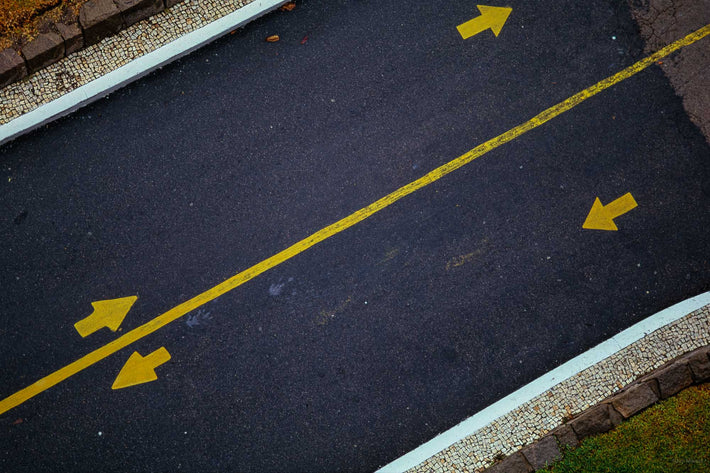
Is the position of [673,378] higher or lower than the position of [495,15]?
lower

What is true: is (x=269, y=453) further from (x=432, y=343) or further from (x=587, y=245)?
(x=587, y=245)

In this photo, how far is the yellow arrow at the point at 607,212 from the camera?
555 cm

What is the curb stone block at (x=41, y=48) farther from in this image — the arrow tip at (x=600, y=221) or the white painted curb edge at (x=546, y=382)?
the arrow tip at (x=600, y=221)

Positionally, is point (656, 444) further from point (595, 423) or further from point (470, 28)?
point (470, 28)

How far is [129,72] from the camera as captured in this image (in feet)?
18.1

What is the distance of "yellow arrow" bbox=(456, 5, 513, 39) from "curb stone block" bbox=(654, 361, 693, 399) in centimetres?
401

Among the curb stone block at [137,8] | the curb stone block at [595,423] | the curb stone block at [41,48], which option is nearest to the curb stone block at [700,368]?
the curb stone block at [595,423]

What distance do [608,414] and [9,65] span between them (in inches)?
282

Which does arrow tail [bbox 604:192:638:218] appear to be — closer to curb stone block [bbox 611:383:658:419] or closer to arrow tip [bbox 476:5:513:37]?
curb stone block [bbox 611:383:658:419]

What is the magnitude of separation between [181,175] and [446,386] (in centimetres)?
367

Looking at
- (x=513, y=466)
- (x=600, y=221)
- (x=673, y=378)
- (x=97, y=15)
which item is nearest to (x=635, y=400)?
(x=673, y=378)

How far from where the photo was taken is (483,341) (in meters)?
5.44

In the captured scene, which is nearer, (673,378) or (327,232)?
(673,378)

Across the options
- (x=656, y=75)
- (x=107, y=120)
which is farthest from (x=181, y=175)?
(x=656, y=75)
